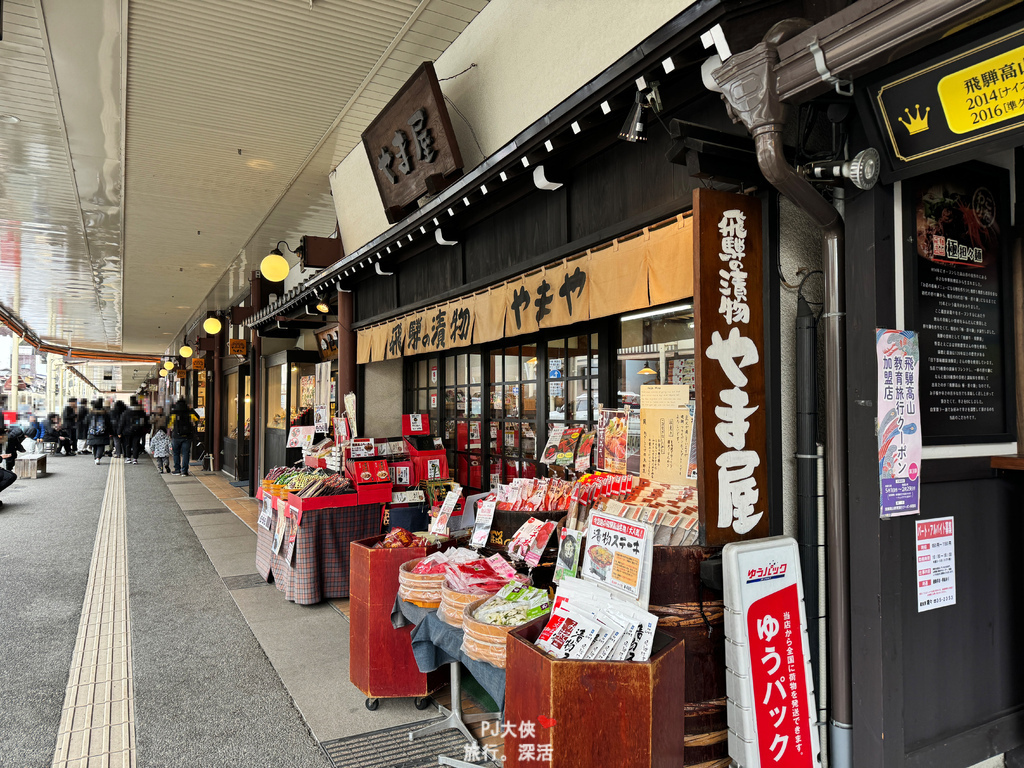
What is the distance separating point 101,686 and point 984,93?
6104 millimetres

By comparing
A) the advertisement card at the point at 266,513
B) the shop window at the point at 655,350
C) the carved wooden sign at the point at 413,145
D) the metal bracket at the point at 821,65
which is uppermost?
the carved wooden sign at the point at 413,145

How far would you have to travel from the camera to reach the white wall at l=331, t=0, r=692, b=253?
12.8 feet

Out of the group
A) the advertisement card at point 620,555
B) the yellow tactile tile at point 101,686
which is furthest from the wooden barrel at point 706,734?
the yellow tactile tile at point 101,686

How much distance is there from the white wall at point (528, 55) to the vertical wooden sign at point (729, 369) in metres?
1.20

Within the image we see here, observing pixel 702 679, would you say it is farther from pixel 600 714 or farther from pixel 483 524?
pixel 483 524

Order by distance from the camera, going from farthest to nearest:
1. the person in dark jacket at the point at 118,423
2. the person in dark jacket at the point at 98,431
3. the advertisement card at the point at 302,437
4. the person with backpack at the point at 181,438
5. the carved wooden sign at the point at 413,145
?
the person in dark jacket at the point at 118,423 → the person in dark jacket at the point at 98,431 → the person with backpack at the point at 181,438 → the advertisement card at the point at 302,437 → the carved wooden sign at the point at 413,145

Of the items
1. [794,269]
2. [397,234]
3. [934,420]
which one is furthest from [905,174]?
[397,234]

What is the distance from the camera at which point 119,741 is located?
3.68 m

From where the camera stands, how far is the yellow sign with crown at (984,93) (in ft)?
7.47

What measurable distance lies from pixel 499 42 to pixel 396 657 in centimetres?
493

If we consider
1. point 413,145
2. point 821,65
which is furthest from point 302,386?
point 821,65

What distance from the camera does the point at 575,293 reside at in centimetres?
435

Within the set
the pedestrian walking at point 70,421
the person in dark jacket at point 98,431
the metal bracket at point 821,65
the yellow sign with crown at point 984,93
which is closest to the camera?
the yellow sign with crown at point 984,93

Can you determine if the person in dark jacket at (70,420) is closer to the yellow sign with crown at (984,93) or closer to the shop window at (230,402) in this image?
the shop window at (230,402)
